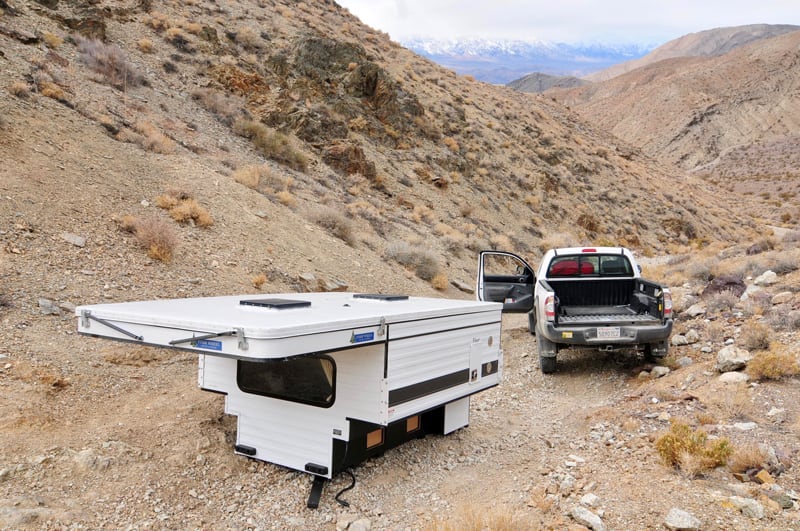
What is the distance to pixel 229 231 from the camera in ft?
40.4

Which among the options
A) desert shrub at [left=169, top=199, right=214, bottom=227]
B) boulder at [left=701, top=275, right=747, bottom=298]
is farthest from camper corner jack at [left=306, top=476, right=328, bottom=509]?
boulder at [left=701, top=275, right=747, bottom=298]

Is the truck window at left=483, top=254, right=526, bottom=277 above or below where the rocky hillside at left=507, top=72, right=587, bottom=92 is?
below

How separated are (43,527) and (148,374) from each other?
10.1ft

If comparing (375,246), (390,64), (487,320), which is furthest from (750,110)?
(487,320)

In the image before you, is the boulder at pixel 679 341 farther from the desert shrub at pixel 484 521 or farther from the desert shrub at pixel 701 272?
the desert shrub at pixel 484 521

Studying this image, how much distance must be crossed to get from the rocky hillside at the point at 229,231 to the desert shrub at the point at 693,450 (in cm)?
17

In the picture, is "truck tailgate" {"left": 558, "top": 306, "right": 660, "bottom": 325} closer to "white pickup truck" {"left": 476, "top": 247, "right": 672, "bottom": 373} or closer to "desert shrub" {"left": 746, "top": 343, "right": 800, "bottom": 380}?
"white pickup truck" {"left": 476, "top": 247, "right": 672, "bottom": 373}

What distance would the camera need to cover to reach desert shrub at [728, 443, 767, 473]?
201 inches

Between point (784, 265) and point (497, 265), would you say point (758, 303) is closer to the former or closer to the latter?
point (784, 265)

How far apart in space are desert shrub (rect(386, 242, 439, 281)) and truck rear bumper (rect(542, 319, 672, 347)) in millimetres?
7969

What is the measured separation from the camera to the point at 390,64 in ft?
116

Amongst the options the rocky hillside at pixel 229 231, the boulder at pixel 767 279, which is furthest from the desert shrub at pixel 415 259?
the boulder at pixel 767 279

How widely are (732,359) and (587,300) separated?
292cm

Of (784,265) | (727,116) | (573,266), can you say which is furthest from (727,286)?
(727,116)
